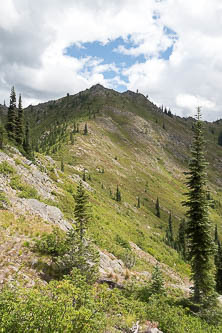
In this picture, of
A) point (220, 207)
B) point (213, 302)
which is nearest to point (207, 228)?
point (213, 302)

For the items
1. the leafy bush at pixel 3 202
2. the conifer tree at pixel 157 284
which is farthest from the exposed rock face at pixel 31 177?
the conifer tree at pixel 157 284

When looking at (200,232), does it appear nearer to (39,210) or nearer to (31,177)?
(39,210)

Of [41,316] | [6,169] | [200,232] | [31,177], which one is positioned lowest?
[41,316]

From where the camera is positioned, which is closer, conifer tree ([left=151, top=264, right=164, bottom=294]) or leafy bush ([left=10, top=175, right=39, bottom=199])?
conifer tree ([left=151, top=264, right=164, bottom=294])

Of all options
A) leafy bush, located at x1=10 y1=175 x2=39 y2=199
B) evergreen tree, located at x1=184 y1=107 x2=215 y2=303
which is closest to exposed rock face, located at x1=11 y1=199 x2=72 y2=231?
leafy bush, located at x1=10 y1=175 x2=39 y2=199

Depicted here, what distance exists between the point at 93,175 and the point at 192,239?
70899mm

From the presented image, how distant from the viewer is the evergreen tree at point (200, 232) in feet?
57.6

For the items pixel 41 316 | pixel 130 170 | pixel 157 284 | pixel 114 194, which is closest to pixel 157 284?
pixel 157 284

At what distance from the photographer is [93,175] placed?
88.0 m

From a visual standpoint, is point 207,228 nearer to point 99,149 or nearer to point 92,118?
point 99,149

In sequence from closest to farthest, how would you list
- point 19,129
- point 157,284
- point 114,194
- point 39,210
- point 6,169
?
point 157,284 → point 39,210 → point 6,169 → point 19,129 → point 114,194

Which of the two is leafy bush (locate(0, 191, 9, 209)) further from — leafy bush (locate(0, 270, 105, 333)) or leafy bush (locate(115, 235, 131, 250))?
leafy bush (locate(115, 235, 131, 250))

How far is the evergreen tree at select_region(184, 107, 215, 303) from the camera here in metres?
17.6

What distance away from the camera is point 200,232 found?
718 inches
